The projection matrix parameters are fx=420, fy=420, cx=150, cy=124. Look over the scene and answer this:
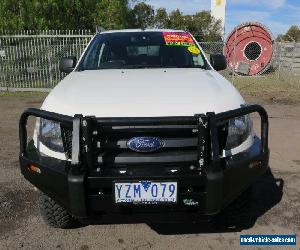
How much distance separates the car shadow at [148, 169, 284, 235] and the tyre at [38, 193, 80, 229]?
2.51ft

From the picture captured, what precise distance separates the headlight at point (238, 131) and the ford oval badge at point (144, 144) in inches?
22.7

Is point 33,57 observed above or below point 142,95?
below

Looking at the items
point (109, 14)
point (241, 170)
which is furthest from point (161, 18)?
point (241, 170)

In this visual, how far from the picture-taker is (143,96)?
3.27 meters

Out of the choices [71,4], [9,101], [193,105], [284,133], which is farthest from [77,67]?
[71,4]

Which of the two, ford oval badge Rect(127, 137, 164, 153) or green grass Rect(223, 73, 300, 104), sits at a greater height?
ford oval badge Rect(127, 137, 164, 153)

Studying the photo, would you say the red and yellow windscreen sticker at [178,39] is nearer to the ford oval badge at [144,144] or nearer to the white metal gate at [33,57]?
the ford oval badge at [144,144]

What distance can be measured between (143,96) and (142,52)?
1733mm

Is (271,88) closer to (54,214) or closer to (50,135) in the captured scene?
(54,214)

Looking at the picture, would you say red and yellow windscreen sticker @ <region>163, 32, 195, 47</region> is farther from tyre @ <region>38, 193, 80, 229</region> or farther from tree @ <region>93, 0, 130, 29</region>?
tree @ <region>93, 0, 130, 29</region>

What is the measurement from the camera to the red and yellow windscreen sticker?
5080 millimetres

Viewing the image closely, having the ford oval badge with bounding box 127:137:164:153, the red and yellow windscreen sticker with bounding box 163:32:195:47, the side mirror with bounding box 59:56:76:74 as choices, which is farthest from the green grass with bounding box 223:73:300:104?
the ford oval badge with bounding box 127:137:164:153

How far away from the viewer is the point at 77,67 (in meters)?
4.71

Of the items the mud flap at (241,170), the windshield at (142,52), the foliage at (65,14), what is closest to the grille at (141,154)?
the mud flap at (241,170)
